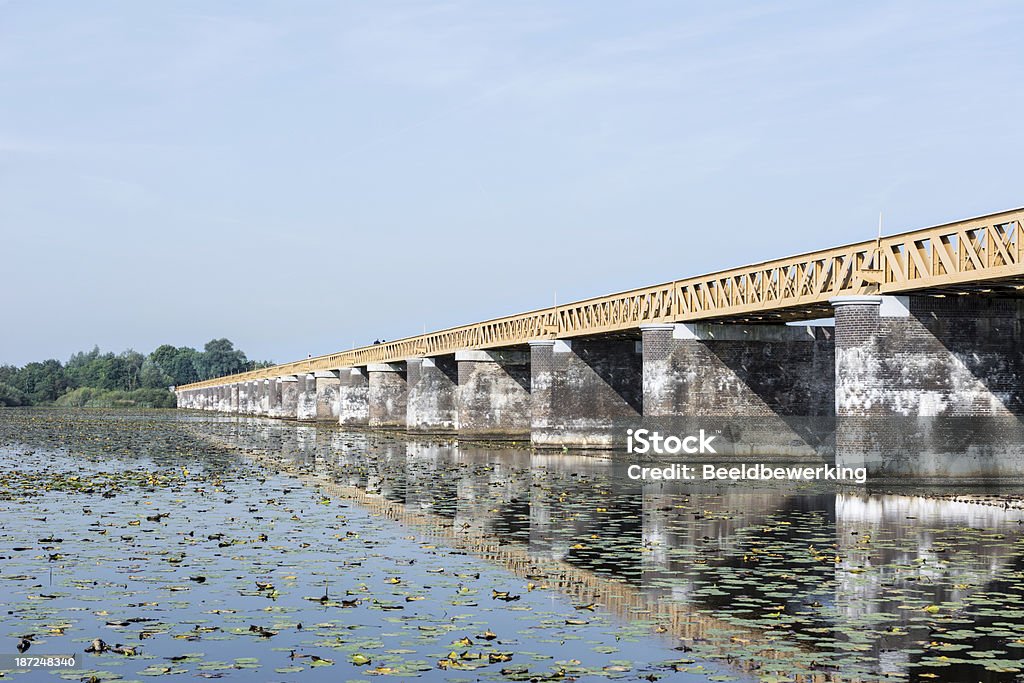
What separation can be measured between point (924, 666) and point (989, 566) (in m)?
5.78

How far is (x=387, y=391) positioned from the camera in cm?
7681

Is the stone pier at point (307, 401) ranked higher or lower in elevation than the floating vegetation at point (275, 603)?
higher

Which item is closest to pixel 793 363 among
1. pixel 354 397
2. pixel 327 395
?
pixel 354 397

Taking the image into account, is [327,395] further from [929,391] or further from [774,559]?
[774,559]

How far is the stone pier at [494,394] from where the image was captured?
55.9 m

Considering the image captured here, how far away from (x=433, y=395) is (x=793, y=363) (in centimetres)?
3028

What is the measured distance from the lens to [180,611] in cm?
1134

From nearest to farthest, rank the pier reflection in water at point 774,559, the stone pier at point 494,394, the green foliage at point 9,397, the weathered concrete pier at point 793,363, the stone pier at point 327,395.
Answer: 1. the pier reflection in water at point 774,559
2. the weathered concrete pier at point 793,363
3. the stone pier at point 494,394
4. the stone pier at point 327,395
5. the green foliage at point 9,397

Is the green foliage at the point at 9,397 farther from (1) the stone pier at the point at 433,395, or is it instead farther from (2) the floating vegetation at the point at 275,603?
(2) the floating vegetation at the point at 275,603

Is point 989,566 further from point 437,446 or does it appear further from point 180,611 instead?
point 437,446

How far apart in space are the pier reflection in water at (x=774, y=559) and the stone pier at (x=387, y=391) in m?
46.6

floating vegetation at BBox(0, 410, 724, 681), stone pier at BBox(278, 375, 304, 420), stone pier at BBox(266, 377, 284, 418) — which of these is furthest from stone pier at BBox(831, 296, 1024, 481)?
stone pier at BBox(266, 377, 284, 418)

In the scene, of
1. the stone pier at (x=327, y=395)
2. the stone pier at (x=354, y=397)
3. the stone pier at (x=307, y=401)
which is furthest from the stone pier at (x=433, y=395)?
the stone pier at (x=307, y=401)

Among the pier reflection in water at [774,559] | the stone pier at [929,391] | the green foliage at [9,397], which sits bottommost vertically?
Result: the pier reflection in water at [774,559]
